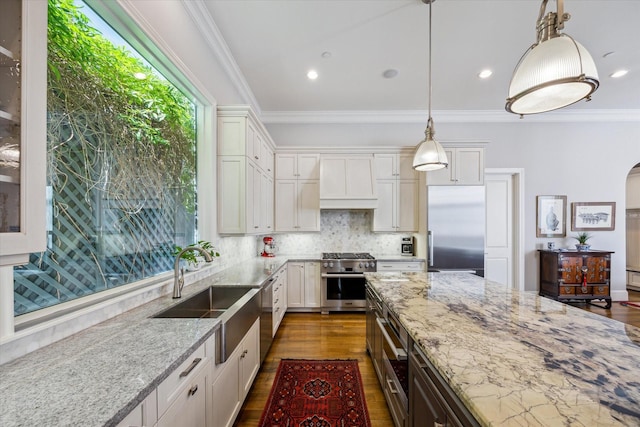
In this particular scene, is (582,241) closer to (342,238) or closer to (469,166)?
(469,166)

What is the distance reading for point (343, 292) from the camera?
153 inches

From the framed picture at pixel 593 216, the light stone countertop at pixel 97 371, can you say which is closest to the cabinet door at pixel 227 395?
the light stone countertop at pixel 97 371

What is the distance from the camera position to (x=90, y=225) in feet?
4.55

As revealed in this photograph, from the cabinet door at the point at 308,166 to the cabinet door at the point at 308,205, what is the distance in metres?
0.12

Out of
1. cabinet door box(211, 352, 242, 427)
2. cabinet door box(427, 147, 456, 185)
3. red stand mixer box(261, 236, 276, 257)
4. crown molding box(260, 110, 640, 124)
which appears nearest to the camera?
cabinet door box(211, 352, 242, 427)

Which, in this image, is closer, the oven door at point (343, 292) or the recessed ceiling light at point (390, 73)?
the recessed ceiling light at point (390, 73)

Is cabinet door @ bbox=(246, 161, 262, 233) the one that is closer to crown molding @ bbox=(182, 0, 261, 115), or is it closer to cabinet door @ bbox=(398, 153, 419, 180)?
crown molding @ bbox=(182, 0, 261, 115)

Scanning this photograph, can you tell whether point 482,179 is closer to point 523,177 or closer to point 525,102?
point 523,177

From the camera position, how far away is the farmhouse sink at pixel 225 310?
56.6 inches

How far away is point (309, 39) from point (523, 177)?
169 inches

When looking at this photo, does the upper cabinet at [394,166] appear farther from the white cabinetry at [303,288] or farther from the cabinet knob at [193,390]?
the cabinet knob at [193,390]

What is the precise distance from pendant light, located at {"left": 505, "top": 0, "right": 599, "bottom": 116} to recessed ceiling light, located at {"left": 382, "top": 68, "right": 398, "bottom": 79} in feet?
7.52

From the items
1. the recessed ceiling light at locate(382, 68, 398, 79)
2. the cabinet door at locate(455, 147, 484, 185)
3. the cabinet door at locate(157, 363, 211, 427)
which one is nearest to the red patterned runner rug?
the cabinet door at locate(157, 363, 211, 427)

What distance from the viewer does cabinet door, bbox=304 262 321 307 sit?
3957 millimetres
